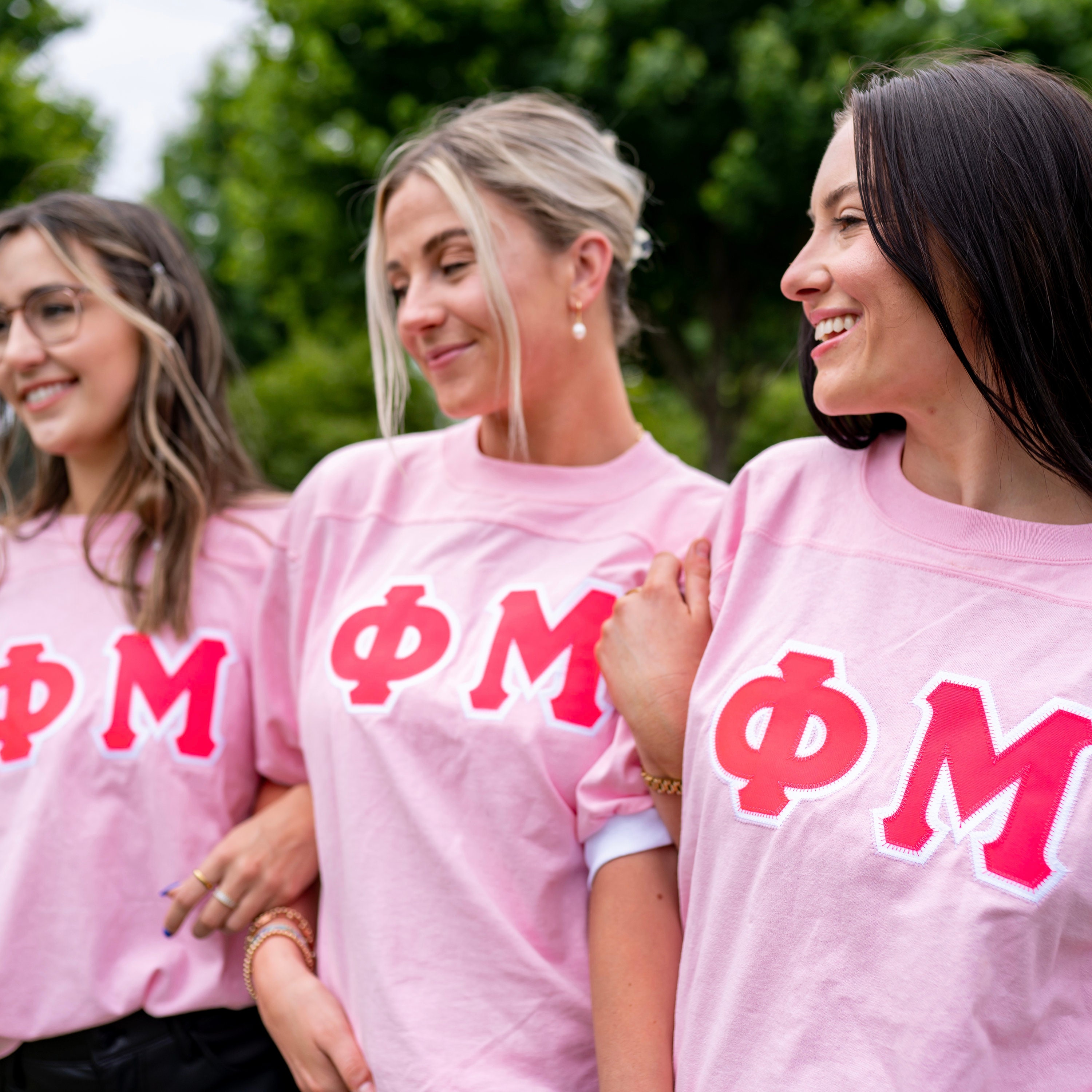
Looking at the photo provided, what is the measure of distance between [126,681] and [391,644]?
60 cm

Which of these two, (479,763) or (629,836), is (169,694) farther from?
(629,836)

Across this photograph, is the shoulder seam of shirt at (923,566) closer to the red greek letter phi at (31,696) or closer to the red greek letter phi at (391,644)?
the red greek letter phi at (391,644)

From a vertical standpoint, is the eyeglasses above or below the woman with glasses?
above

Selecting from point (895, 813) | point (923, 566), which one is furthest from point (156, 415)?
point (895, 813)

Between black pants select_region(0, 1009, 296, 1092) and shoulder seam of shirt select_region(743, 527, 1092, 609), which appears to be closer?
shoulder seam of shirt select_region(743, 527, 1092, 609)

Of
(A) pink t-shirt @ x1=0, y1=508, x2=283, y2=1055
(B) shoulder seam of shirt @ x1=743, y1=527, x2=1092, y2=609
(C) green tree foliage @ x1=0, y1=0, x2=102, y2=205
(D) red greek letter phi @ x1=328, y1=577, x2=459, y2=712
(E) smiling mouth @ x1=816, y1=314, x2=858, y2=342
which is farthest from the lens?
(C) green tree foliage @ x1=0, y1=0, x2=102, y2=205

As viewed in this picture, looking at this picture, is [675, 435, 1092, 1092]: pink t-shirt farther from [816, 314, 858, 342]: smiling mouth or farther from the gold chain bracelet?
[816, 314, 858, 342]: smiling mouth

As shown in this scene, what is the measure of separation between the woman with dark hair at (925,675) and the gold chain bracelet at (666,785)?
60mm

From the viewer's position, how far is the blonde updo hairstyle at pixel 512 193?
2045 mm

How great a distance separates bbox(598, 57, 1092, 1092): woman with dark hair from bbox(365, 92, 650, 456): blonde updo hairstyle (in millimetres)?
632

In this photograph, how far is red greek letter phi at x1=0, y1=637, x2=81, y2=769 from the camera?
207 centimetres

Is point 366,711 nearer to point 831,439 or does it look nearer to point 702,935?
point 702,935

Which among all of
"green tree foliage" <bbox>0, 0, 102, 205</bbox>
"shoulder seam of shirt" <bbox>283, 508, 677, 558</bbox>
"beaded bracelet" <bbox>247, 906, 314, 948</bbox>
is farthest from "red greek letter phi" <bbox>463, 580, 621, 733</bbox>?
"green tree foliage" <bbox>0, 0, 102, 205</bbox>

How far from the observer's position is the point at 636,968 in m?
1.70
